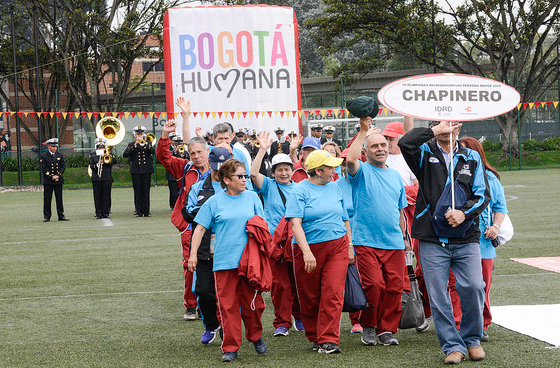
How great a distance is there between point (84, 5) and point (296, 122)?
2105cm

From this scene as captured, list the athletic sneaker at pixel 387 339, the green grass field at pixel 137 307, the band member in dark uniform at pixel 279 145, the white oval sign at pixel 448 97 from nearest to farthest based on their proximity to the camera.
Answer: the white oval sign at pixel 448 97 → the green grass field at pixel 137 307 → the athletic sneaker at pixel 387 339 → the band member in dark uniform at pixel 279 145

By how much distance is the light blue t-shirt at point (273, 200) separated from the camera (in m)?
7.42

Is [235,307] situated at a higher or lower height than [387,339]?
higher

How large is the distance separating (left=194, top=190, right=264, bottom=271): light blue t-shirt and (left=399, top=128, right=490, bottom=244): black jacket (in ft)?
4.23

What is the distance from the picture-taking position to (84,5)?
119 ft

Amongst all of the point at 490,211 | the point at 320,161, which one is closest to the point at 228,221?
the point at 320,161

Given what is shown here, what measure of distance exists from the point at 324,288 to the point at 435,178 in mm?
1225

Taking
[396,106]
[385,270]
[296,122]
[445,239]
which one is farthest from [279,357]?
[296,122]

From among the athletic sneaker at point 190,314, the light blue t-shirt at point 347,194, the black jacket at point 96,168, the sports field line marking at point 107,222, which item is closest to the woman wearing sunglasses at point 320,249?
the light blue t-shirt at point 347,194

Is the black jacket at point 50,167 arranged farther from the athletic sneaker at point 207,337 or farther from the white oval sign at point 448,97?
the white oval sign at point 448,97

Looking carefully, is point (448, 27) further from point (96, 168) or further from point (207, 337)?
point (207, 337)

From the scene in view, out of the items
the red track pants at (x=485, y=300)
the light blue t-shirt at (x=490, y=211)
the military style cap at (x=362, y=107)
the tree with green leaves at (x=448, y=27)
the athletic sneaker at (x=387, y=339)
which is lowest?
the athletic sneaker at (x=387, y=339)

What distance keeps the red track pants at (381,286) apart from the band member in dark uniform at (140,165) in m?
13.2

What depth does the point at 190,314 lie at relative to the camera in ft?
26.3
